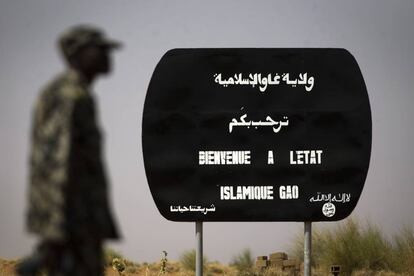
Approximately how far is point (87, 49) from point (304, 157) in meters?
6.65

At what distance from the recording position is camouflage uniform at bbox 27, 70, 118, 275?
21.5 feet

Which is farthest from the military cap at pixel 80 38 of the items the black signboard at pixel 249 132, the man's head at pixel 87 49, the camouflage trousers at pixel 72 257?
the black signboard at pixel 249 132

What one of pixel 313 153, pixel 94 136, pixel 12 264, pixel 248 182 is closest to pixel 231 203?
pixel 248 182

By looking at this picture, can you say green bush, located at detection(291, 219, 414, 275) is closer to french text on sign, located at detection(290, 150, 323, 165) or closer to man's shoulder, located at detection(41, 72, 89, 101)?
french text on sign, located at detection(290, 150, 323, 165)

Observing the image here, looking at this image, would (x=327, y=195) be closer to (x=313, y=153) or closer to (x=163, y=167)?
(x=313, y=153)

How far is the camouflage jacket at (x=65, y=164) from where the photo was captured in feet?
21.5

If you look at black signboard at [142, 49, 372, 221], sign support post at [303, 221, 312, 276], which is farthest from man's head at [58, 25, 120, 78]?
sign support post at [303, 221, 312, 276]

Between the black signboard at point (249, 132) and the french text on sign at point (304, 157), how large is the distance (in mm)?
13

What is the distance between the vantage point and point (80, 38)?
6.72 metres

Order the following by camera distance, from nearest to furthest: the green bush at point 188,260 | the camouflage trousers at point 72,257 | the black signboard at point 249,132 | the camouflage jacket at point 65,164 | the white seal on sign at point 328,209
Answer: the camouflage jacket at point 65,164 < the camouflage trousers at point 72,257 < the black signboard at point 249,132 < the white seal on sign at point 328,209 < the green bush at point 188,260

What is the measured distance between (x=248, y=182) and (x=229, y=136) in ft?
2.07

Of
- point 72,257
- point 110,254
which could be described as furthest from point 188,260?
point 72,257

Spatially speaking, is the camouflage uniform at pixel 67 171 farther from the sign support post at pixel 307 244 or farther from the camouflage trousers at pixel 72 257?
the sign support post at pixel 307 244

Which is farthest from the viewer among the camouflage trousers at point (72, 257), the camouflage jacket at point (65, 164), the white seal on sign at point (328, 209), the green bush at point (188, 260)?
the green bush at point (188, 260)
